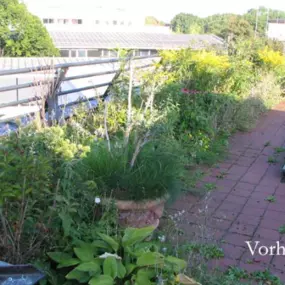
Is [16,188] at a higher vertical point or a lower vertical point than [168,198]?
higher

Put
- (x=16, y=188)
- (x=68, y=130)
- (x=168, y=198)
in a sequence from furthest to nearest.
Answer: (x=68, y=130) → (x=168, y=198) → (x=16, y=188)

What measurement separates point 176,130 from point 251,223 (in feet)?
7.93

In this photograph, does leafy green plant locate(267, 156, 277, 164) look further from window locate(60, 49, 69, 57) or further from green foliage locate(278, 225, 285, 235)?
window locate(60, 49, 69, 57)

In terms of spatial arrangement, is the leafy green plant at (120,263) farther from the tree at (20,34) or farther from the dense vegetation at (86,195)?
the tree at (20,34)

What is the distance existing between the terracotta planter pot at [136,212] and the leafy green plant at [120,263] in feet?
2.04

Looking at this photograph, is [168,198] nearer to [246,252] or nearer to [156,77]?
[246,252]

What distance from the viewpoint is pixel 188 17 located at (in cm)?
8488

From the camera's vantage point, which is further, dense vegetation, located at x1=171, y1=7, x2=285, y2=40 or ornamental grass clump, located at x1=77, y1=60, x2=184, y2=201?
dense vegetation, located at x1=171, y1=7, x2=285, y2=40

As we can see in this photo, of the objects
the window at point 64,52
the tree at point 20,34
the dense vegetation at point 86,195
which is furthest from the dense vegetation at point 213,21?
the dense vegetation at point 86,195

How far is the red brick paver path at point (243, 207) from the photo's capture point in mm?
3375

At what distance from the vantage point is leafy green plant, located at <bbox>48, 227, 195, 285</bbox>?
2287 mm

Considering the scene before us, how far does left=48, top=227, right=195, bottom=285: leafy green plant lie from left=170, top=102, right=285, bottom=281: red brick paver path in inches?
37.3

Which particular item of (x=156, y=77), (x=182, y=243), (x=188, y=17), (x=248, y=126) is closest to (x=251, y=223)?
(x=182, y=243)

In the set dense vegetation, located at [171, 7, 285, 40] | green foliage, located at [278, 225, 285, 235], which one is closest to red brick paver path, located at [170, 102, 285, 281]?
green foliage, located at [278, 225, 285, 235]
